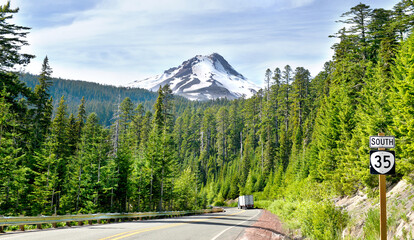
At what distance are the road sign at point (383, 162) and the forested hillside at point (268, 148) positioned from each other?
14.4ft

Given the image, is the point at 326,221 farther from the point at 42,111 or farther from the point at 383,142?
the point at 42,111

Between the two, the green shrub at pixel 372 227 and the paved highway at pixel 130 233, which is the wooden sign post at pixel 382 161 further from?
the paved highway at pixel 130 233

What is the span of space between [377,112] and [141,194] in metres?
29.9

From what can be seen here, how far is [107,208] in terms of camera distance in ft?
120

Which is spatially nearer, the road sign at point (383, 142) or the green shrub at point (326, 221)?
the road sign at point (383, 142)

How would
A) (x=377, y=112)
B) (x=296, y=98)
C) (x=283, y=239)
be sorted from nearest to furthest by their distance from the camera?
(x=283, y=239) → (x=377, y=112) → (x=296, y=98)

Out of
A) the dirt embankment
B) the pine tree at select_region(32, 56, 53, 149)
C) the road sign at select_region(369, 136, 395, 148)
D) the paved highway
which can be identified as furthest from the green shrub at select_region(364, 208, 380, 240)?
the pine tree at select_region(32, 56, 53, 149)

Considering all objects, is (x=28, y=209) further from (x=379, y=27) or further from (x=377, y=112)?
(x=379, y=27)

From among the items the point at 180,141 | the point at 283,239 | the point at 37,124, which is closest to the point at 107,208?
the point at 37,124

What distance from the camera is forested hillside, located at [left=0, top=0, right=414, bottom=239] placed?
54.1 ft

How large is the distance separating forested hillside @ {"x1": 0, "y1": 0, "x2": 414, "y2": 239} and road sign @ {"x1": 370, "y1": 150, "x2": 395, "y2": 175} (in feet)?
14.4

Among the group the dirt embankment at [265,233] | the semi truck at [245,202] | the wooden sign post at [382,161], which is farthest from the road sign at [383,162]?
the semi truck at [245,202]

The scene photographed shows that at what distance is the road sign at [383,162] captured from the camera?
6.81m

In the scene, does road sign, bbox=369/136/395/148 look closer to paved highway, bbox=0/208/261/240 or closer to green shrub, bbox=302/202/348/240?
green shrub, bbox=302/202/348/240
